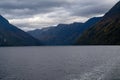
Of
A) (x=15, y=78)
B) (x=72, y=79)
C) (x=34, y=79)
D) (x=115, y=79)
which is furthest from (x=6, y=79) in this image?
(x=115, y=79)

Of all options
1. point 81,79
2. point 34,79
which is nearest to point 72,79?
point 81,79

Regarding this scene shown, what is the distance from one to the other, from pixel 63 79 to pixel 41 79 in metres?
6.28

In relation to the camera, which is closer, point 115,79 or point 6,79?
point 115,79

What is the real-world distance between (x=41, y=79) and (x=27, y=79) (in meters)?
3.95

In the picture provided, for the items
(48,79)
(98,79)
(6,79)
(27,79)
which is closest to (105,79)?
(98,79)

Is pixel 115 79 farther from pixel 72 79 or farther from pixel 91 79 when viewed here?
pixel 72 79

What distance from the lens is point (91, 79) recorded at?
62406 millimetres

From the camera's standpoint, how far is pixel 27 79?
67.4 meters

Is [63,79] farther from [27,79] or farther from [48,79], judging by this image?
[27,79]

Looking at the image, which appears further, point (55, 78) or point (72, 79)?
point (55, 78)

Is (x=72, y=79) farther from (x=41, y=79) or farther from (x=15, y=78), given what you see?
(x=15, y=78)

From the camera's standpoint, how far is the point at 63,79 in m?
66.6

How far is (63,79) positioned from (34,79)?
27.1 ft

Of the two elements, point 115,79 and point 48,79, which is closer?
point 115,79
